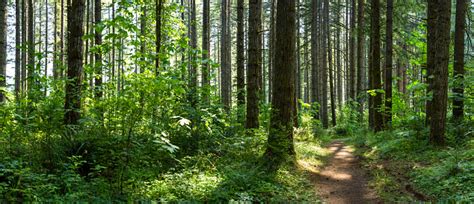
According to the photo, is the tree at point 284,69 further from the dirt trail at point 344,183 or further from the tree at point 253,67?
the tree at point 253,67

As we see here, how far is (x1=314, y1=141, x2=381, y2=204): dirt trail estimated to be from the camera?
642 centimetres

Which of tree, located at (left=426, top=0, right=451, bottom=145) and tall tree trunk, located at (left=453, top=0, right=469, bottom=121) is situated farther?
tall tree trunk, located at (left=453, top=0, right=469, bottom=121)

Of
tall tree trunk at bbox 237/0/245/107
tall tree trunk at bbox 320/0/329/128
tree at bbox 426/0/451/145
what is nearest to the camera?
tree at bbox 426/0/451/145

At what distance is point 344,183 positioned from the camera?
7512 mm

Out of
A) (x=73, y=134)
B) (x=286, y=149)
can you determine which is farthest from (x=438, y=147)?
(x=73, y=134)

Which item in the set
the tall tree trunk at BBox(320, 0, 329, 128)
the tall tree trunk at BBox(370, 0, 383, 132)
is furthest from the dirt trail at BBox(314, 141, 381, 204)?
the tall tree trunk at BBox(320, 0, 329, 128)

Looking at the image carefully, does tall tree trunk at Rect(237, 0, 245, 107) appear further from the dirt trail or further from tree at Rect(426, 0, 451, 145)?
tree at Rect(426, 0, 451, 145)

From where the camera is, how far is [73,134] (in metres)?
6.56

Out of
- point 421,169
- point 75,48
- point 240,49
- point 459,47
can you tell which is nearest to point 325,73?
point 459,47

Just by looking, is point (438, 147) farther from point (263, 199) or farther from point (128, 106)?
point (128, 106)

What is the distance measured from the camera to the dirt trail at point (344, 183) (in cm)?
642

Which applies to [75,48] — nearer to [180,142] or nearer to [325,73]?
[180,142]

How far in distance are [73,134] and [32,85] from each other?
121 cm

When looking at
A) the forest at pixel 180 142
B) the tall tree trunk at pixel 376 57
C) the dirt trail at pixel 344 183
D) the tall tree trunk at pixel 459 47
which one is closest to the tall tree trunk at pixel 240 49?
the forest at pixel 180 142
